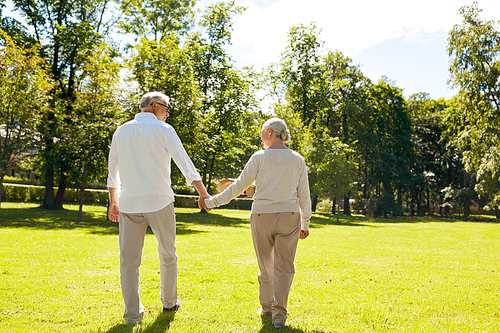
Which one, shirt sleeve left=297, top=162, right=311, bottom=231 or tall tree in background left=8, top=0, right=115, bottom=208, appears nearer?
shirt sleeve left=297, top=162, right=311, bottom=231

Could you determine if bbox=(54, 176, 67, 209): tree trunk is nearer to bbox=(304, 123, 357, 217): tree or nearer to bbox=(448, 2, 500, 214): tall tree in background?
bbox=(304, 123, 357, 217): tree

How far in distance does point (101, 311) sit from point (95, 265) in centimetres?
356

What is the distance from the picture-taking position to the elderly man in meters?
4.45

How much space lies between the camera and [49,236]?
44.3ft

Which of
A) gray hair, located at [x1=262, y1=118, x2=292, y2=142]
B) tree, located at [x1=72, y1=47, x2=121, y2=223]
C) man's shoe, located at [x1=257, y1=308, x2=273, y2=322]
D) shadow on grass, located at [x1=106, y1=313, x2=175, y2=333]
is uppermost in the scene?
tree, located at [x1=72, y1=47, x2=121, y2=223]

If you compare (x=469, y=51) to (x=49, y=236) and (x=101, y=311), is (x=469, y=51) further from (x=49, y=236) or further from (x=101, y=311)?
(x=101, y=311)

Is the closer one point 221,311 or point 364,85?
point 221,311

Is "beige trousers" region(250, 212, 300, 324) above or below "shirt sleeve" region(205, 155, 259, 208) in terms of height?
below

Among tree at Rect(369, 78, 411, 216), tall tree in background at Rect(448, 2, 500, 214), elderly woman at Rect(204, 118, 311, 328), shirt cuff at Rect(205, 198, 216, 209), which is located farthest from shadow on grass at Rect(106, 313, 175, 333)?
tree at Rect(369, 78, 411, 216)

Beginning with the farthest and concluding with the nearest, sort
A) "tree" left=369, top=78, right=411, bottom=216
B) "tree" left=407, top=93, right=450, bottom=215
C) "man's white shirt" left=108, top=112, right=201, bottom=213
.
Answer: "tree" left=407, top=93, right=450, bottom=215 < "tree" left=369, top=78, right=411, bottom=216 < "man's white shirt" left=108, top=112, right=201, bottom=213

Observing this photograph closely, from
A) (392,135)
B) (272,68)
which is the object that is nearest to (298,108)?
(272,68)

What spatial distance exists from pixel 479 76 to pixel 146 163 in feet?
96.8

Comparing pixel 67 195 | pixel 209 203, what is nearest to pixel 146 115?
pixel 209 203

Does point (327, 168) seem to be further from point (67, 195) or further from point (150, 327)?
point (150, 327)
